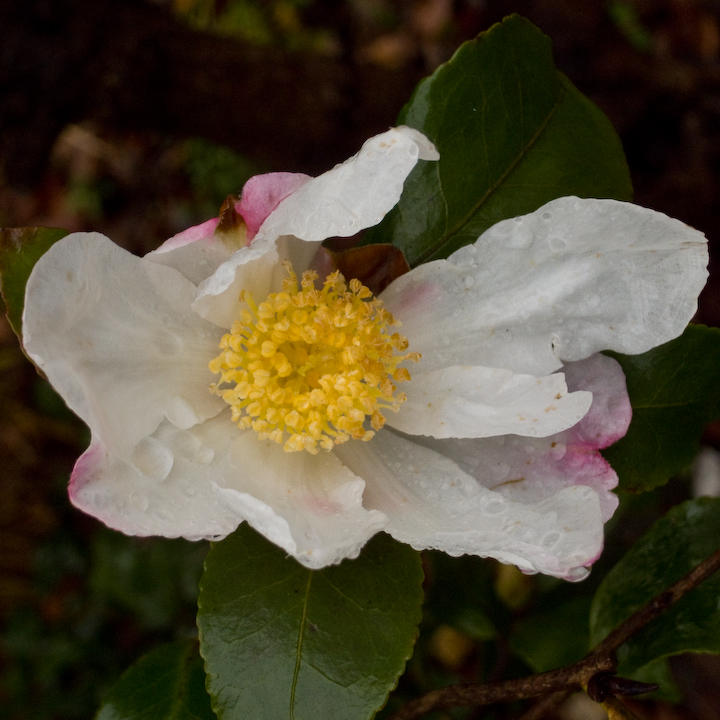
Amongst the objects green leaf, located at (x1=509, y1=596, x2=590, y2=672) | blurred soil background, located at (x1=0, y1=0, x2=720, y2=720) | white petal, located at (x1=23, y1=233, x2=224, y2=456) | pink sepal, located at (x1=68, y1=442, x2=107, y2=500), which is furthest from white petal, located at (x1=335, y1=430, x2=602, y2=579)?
green leaf, located at (x1=509, y1=596, x2=590, y2=672)

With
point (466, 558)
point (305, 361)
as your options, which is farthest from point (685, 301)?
point (466, 558)

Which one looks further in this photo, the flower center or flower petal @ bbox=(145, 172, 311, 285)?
the flower center

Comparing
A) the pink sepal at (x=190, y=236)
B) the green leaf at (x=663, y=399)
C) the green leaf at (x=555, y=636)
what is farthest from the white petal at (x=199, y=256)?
the green leaf at (x=555, y=636)

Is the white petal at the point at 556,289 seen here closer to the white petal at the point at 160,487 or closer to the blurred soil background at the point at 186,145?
the white petal at the point at 160,487

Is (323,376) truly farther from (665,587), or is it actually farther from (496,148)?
(665,587)

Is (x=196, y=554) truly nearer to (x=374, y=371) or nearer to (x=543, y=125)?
(x=374, y=371)

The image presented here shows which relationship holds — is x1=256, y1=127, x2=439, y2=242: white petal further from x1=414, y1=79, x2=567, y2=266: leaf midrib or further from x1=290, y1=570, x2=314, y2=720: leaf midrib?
x1=290, y1=570, x2=314, y2=720: leaf midrib
